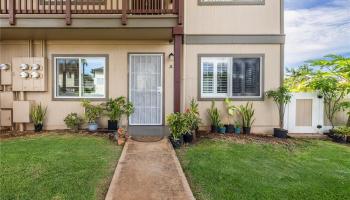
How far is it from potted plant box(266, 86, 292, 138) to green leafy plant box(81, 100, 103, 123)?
5619 mm

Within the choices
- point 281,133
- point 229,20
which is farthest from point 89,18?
point 281,133

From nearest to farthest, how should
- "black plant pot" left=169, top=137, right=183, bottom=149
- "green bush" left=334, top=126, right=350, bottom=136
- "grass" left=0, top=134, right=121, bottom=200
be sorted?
"grass" left=0, top=134, right=121, bottom=200 < "black plant pot" left=169, top=137, right=183, bottom=149 < "green bush" left=334, top=126, right=350, bottom=136

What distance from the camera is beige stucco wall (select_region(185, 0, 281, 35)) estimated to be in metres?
7.81

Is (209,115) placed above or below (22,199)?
above

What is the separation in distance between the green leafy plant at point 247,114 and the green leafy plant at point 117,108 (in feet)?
11.9

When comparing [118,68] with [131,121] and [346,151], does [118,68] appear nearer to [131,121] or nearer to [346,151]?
[131,121]

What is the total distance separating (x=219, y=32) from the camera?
780 cm

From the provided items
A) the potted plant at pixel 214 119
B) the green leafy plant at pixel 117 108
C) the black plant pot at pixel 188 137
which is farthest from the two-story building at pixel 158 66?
the black plant pot at pixel 188 137

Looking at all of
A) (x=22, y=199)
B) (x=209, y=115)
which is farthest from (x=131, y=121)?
(x=22, y=199)

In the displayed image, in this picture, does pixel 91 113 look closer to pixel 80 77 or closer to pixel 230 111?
pixel 80 77

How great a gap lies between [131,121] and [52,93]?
2.85 meters

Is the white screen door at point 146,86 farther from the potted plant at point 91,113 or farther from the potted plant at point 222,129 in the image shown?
the potted plant at point 222,129

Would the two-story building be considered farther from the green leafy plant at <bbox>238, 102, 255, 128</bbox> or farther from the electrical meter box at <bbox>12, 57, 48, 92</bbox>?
the green leafy plant at <bbox>238, 102, 255, 128</bbox>

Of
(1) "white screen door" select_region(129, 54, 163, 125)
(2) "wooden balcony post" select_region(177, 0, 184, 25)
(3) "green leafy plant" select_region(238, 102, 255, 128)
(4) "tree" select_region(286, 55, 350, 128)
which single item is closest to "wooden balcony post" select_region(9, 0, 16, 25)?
(1) "white screen door" select_region(129, 54, 163, 125)
